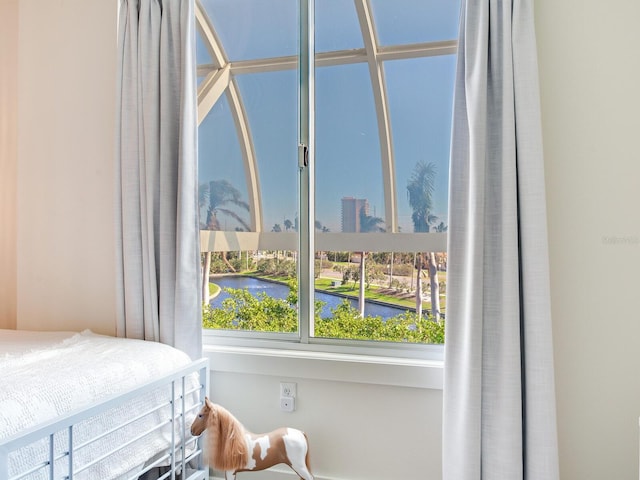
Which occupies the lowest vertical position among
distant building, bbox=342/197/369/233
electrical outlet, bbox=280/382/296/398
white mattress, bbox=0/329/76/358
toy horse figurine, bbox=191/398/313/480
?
toy horse figurine, bbox=191/398/313/480

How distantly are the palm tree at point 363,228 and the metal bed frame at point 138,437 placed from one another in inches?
27.2

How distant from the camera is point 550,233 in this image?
1792 millimetres

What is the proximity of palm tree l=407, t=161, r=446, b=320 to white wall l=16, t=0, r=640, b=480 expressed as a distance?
0.42 m

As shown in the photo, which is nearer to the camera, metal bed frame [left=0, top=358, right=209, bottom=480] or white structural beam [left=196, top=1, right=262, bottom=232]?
metal bed frame [left=0, top=358, right=209, bottom=480]

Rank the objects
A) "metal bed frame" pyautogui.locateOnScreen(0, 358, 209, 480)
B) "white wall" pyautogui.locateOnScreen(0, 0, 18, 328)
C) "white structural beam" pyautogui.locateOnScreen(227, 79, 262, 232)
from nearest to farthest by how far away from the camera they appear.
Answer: "metal bed frame" pyautogui.locateOnScreen(0, 358, 209, 480) → "white structural beam" pyautogui.locateOnScreen(227, 79, 262, 232) → "white wall" pyautogui.locateOnScreen(0, 0, 18, 328)

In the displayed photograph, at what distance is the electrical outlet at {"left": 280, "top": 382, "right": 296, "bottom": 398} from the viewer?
2078 millimetres

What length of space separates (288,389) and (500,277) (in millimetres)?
982

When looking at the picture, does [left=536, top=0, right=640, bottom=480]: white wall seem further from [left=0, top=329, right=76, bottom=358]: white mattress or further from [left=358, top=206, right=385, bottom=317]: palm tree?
[left=0, top=329, right=76, bottom=358]: white mattress

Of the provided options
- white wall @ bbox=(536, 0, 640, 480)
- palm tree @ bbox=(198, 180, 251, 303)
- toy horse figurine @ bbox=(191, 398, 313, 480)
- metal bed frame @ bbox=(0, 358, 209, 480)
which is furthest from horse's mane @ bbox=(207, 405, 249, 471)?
white wall @ bbox=(536, 0, 640, 480)

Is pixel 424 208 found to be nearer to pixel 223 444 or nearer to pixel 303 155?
pixel 303 155

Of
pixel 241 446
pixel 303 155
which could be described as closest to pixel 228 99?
pixel 303 155

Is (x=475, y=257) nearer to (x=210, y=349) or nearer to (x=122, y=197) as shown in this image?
(x=210, y=349)

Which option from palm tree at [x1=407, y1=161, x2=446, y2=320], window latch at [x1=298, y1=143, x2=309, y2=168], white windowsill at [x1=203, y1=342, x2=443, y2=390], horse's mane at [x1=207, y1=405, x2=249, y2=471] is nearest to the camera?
horse's mane at [x1=207, y1=405, x2=249, y2=471]

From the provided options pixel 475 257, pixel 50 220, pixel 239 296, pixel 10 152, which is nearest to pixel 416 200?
pixel 475 257
